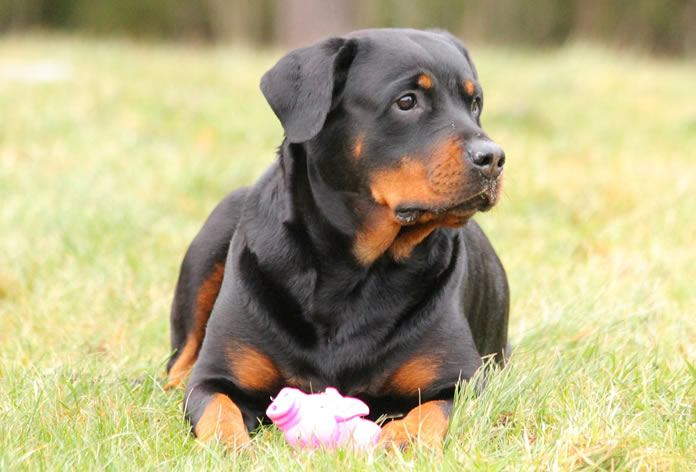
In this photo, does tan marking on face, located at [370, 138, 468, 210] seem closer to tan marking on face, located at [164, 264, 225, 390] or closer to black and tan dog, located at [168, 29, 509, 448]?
black and tan dog, located at [168, 29, 509, 448]

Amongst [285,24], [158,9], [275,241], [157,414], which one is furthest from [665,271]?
[158,9]

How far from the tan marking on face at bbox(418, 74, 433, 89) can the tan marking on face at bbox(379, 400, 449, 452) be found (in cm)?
104

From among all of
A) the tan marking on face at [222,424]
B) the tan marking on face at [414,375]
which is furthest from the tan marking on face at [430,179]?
the tan marking on face at [222,424]

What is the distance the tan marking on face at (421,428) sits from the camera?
2877 mm

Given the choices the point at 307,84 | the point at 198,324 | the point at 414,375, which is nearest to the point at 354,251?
the point at 414,375

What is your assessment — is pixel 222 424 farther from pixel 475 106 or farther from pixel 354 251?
pixel 475 106

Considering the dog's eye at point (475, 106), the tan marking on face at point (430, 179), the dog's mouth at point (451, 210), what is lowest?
the dog's mouth at point (451, 210)

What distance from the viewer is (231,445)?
9.46ft

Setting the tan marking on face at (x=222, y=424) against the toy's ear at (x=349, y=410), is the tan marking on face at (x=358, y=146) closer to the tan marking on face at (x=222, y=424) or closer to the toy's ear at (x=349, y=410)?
the toy's ear at (x=349, y=410)

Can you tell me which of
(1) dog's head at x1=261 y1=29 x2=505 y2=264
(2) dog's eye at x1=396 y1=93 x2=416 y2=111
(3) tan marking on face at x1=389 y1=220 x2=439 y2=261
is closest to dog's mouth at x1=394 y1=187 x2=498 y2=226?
(1) dog's head at x1=261 y1=29 x2=505 y2=264

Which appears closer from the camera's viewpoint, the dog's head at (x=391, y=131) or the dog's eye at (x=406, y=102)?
the dog's head at (x=391, y=131)

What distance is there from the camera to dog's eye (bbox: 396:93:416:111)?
128 inches

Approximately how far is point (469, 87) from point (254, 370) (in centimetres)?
122

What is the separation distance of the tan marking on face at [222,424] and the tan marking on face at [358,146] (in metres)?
0.90
